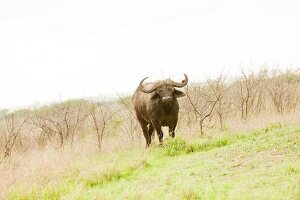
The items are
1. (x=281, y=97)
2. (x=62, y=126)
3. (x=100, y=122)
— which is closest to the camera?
(x=281, y=97)

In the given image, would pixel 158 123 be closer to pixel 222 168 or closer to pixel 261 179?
pixel 222 168

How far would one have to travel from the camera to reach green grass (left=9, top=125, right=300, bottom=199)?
6375 mm

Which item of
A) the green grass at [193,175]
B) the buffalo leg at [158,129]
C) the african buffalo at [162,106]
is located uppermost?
the african buffalo at [162,106]

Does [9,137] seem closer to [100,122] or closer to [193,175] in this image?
[193,175]

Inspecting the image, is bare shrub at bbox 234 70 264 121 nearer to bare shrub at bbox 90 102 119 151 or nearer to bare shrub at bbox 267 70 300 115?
bare shrub at bbox 267 70 300 115

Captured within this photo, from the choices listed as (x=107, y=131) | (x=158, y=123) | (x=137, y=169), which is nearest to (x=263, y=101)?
(x=107, y=131)

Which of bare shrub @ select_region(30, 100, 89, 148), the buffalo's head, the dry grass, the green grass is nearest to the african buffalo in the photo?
the buffalo's head

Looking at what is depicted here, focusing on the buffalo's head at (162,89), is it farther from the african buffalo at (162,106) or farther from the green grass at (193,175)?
the green grass at (193,175)

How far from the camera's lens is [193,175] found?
25.9 ft

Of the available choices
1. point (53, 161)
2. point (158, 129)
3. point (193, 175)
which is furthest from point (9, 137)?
point (193, 175)

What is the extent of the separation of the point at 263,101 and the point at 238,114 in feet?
6.69

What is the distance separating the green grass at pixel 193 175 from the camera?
638 cm

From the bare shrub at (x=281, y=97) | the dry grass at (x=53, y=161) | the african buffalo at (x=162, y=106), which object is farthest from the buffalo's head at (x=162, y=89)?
the bare shrub at (x=281, y=97)

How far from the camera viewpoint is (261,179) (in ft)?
21.9
